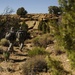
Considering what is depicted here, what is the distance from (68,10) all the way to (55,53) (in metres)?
10.5

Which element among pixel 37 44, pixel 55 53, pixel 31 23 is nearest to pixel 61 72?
pixel 55 53

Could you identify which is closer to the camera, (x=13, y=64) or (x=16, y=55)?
(x=13, y=64)

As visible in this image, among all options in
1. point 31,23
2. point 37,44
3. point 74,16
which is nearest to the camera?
point 74,16

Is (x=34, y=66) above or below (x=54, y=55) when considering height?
above

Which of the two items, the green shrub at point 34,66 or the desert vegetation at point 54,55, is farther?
the green shrub at point 34,66

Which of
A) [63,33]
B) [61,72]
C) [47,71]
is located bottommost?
[47,71]

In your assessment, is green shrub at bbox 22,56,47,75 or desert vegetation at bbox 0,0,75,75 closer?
desert vegetation at bbox 0,0,75,75

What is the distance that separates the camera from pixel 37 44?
23938mm

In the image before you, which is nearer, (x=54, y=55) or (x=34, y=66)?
(x=34, y=66)

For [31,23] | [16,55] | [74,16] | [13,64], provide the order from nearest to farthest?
[74,16], [13,64], [16,55], [31,23]

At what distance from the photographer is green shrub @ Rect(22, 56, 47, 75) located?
13.8 metres

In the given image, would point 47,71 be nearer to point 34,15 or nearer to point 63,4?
point 63,4

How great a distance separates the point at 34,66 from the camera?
1434 cm

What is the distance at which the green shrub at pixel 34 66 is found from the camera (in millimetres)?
13839
